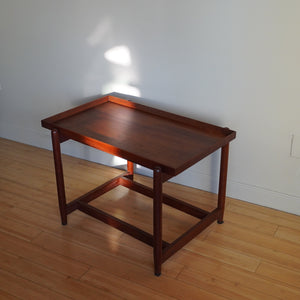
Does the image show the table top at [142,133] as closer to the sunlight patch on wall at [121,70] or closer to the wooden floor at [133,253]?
the sunlight patch on wall at [121,70]

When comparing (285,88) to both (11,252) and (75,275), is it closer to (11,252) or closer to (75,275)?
(75,275)

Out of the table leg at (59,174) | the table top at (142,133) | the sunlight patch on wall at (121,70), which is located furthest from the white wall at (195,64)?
the table leg at (59,174)

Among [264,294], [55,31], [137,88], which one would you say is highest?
[55,31]

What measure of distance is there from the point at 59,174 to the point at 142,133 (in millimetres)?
557

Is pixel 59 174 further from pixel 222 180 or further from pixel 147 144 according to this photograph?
pixel 222 180

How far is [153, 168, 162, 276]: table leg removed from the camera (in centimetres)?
227

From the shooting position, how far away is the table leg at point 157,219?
7.45ft

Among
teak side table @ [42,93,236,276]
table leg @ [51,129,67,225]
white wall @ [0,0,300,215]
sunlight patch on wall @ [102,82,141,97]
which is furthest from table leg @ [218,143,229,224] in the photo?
table leg @ [51,129,67,225]

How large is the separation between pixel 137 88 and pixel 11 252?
134 cm

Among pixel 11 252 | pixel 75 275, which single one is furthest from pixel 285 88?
pixel 11 252

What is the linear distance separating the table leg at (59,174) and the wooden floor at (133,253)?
96mm

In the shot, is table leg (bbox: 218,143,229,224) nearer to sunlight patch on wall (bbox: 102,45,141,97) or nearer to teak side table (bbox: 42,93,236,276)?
teak side table (bbox: 42,93,236,276)

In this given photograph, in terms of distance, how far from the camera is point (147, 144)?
A: 2518 millimetres

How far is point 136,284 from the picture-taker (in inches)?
94.2
